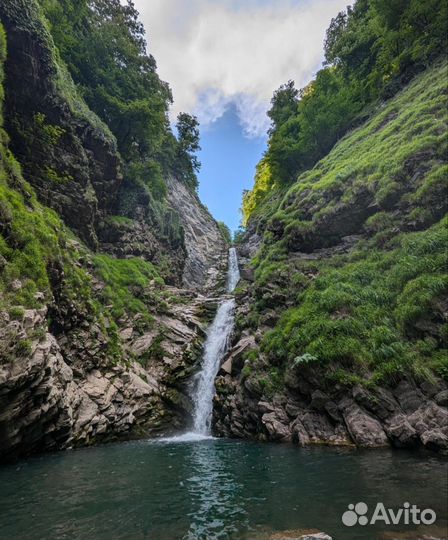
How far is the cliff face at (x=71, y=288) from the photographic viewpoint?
40.7ft

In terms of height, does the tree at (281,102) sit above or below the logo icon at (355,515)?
above

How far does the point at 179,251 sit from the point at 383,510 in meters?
34.8

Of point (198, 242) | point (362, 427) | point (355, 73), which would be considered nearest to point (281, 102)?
point (355, 73)

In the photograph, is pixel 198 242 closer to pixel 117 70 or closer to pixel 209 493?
pixel 117 70

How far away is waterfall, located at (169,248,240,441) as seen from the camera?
1878 centimetres

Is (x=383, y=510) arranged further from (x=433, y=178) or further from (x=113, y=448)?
(x=433, y=178)

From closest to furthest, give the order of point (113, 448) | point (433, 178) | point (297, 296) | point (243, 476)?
point (243, 476), point (113, 448), point (433, 178), point (297, 296)

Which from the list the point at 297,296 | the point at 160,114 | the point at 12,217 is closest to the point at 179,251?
the point at 160,114

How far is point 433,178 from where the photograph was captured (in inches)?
663

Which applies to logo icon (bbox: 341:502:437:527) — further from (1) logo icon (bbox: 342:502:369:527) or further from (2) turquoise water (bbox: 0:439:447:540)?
(2) turquoise water (bbox: 0:439:447:540)

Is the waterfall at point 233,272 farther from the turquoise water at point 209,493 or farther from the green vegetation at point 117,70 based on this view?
the turquoise water at point 209,493

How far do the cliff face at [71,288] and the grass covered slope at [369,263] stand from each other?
254 inches

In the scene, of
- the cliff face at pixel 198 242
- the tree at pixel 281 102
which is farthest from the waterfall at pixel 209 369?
the tree at pixel 281 102

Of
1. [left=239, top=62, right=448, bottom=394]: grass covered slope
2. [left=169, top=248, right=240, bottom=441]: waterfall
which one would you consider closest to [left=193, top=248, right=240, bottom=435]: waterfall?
[left=169, top=248, right=240, bottom=441]: waterfall
